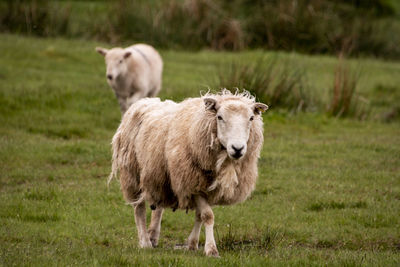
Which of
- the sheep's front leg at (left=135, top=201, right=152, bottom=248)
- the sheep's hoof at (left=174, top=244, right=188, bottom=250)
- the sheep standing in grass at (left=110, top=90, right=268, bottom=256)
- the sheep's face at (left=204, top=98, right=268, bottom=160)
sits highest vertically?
the sheep's face at (left=204, top=98, right=268, bottom=160)

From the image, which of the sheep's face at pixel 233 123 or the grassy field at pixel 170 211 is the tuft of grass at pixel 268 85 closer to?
the grassy field at pixel 170 211

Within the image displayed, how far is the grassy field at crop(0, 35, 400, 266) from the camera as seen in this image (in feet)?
20.6

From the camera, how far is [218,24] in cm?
2317

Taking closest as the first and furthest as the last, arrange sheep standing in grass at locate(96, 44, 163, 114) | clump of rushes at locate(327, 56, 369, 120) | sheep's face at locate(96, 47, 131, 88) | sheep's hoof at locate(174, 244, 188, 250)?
sheep's hoof at locate(174, 244, 188, 250) → sheep's face at locate(96, 47, 131, 88) → sheep standing in grass at locate(96, 44, 163, 114) → clump of rushes at locate(327, 56, 369, 120)

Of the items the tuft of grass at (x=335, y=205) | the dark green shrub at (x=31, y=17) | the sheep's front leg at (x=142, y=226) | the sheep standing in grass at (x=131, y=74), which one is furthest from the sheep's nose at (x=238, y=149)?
the dark green shrub at (x=31, y=17)

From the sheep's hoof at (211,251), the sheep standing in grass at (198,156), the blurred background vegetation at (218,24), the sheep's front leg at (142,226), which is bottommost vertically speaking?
the blurred background vegetation at (218,24)

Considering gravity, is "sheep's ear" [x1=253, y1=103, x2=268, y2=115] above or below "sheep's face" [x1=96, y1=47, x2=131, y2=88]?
above

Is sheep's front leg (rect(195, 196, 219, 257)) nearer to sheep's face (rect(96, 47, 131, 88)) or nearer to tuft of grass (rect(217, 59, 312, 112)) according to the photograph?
tuft of grass (rect(217, 59, 312, 112))

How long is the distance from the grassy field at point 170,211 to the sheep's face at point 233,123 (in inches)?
39.8

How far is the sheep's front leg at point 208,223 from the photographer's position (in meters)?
6.08

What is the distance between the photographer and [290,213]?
27.8ft

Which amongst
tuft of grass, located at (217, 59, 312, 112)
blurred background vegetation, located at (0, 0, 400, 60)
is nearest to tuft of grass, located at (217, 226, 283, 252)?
tuft of grass, located at (217, 59, 312, 112)

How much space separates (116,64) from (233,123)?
8411mm

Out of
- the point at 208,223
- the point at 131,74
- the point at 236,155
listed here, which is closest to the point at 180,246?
the point at 208,223
